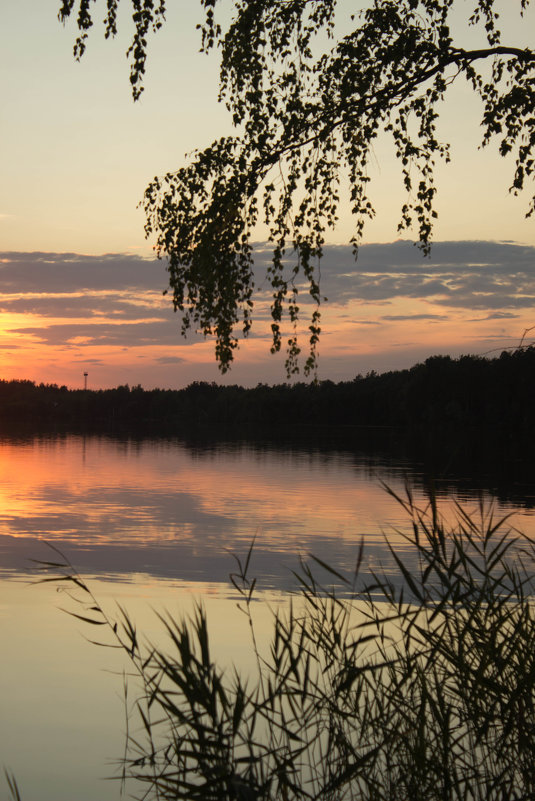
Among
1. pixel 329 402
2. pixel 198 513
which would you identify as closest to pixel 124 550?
pixel 198 513

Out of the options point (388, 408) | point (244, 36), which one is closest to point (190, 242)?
point (244, 36)

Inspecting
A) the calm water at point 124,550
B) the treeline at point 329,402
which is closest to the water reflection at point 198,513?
the calm water at point 124,550

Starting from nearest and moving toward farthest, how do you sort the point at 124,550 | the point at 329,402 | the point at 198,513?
the point at 124,550, the point at 198,513, the point at 329,402

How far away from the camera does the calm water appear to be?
7918 millimetres

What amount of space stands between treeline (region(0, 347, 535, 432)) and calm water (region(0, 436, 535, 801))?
17.8m

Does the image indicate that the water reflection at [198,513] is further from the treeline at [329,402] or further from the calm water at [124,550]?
the treeline at [329,402]

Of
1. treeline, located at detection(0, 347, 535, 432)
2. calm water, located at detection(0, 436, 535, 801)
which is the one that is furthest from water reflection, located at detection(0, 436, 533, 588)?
treeline, located at detection(0, 347, 535, 432)

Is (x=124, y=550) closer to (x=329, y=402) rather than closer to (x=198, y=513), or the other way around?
(x=198, y=513)

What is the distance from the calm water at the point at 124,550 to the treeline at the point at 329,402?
17.8 m

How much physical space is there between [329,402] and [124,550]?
11925 centimetres

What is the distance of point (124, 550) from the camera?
17453 mm

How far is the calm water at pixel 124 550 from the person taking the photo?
7918 millimetres

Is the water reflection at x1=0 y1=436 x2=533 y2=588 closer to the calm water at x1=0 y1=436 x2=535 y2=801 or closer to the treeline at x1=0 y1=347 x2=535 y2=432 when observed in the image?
the calm water at x1=0 y1=436 x2=535 y2=801

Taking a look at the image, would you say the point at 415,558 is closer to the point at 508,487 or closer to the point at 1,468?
the point at 508,487
